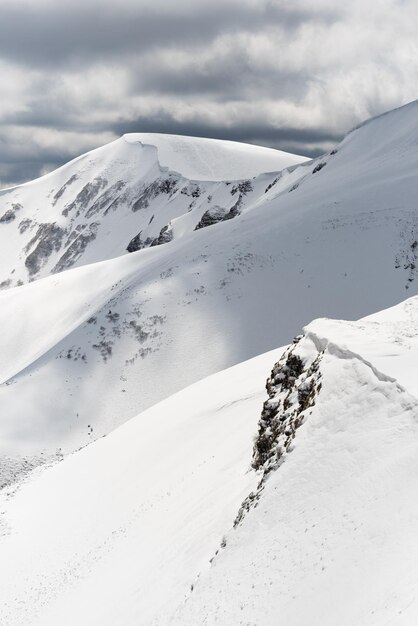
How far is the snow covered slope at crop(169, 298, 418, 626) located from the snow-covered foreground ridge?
0.09 ft

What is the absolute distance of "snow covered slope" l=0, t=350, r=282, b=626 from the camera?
47.3ft

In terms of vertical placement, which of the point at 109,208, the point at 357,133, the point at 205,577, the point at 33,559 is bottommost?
the point at 33,559

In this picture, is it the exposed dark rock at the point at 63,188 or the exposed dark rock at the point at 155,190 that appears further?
the exposed dark rock at the point at 63,188

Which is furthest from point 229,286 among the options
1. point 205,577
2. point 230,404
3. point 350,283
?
point 205,577

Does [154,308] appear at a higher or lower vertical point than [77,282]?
lower

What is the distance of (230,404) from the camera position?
77.7 feet

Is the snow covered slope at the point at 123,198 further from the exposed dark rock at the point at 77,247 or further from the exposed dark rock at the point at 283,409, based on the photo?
the exposed dark rock at the point at 283,409

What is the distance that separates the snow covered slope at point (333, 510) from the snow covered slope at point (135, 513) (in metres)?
1.81

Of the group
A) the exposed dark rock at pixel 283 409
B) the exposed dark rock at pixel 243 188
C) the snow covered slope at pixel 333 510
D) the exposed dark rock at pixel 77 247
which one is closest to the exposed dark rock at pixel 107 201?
the exposed dark rock at pixel 77 247

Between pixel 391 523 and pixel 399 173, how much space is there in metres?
57.0

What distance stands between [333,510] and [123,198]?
540ft

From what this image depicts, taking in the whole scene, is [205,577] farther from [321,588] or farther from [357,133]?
[357,133]

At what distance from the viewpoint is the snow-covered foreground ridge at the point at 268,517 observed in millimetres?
9422

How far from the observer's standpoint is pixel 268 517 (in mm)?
11883
